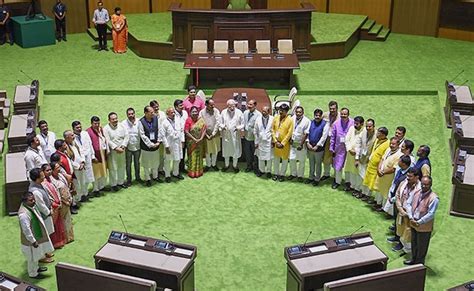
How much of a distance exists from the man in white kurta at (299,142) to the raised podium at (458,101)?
3.58 metres

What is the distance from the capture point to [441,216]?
31.9ft

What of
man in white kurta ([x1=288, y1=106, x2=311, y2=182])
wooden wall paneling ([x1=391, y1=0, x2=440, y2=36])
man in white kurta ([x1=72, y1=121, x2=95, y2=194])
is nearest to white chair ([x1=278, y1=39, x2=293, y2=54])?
wooden wall paneling ([x1=391, y1=0, x2=440, y2=36])

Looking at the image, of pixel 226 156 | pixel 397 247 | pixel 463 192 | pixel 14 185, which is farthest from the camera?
pixel 226 156

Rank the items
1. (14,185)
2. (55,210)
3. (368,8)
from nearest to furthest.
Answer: (55,210) < (14,185) < (368,8)

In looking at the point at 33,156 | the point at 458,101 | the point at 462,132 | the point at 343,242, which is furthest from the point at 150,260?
the point at 458,101

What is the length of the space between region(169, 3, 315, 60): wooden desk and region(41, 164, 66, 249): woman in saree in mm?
7775

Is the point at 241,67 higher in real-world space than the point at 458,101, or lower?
higher

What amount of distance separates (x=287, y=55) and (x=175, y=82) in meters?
2.56

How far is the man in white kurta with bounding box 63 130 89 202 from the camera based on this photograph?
951cm

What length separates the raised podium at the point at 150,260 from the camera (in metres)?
7.34

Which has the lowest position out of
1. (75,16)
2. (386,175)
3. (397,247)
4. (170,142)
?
(397,247)

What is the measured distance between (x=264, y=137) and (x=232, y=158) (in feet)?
3.31

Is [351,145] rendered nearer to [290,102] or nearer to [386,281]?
[290,102]

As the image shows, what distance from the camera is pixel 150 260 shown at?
7.46m
